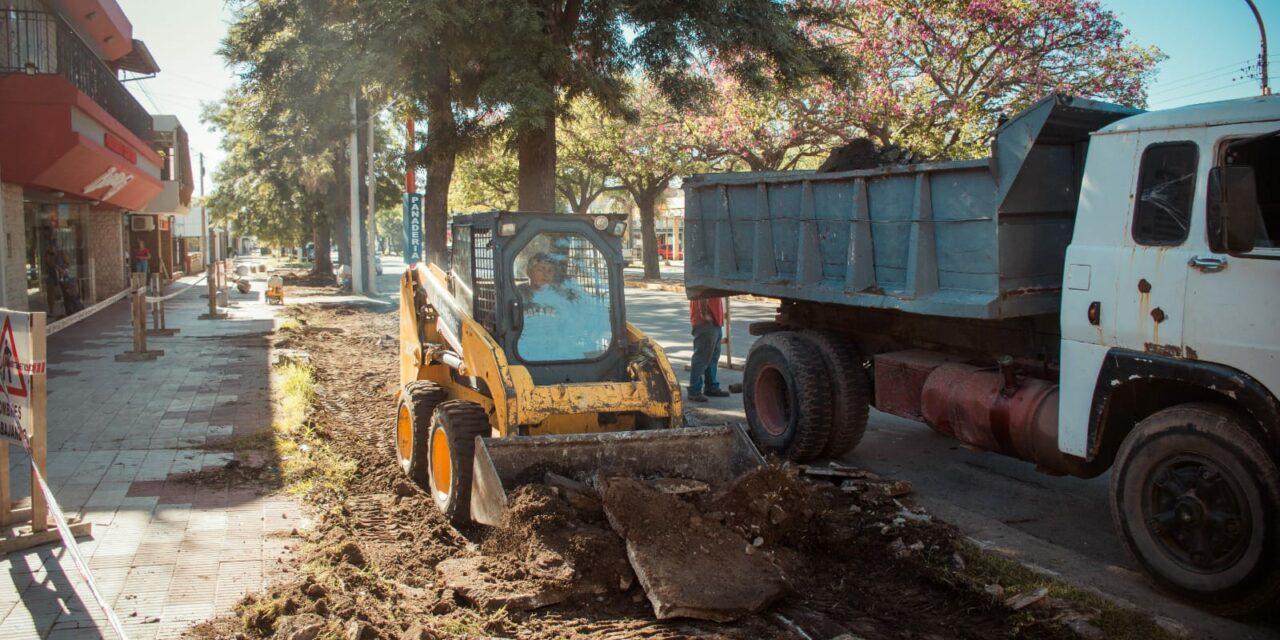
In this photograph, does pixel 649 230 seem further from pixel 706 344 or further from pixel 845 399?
pixel 845 399

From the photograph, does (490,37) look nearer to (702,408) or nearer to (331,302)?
(702,408)

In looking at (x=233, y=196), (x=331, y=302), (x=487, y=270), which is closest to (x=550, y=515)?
(x=487, y=270)

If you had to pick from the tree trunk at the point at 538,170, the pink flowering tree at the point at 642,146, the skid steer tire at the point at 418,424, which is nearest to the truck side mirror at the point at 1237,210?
the skid steer tire at the point at 418,424

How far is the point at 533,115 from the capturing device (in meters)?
11.7

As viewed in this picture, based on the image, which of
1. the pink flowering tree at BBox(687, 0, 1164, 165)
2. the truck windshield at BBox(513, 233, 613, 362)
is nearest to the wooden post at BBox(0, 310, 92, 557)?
the truck windshield at BBox(513, 233, 613, 362)

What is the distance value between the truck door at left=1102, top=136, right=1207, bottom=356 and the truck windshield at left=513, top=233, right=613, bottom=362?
3330 millimetres

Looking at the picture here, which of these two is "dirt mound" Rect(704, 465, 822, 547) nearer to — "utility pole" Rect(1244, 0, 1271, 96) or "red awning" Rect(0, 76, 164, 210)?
"red awning" Rect(0, 76, 164, 210)

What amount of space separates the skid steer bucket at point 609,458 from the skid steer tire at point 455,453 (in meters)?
0.20

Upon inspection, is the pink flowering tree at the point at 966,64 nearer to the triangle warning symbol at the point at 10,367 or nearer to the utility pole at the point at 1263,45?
the utility pole at the point at 1263,45

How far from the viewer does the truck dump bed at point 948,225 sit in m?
6.26

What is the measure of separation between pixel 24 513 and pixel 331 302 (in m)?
21.9

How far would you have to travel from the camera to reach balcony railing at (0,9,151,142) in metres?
14.7

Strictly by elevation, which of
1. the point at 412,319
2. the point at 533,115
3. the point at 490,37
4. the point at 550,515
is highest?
the point at 490,37

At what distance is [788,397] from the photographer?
8.56 meters
